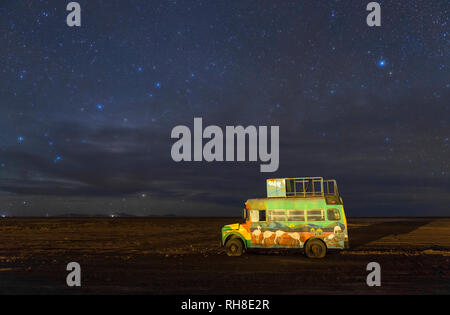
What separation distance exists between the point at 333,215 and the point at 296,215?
1690 mm

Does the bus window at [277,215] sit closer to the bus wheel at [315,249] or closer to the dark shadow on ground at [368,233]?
the bus wheel at [315,249]

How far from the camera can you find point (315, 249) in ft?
55.0

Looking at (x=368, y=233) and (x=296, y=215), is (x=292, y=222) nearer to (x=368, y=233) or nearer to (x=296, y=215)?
(x=296, y=215)

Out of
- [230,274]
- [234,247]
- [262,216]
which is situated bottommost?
[230,274]

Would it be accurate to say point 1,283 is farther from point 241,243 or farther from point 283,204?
point 283,204

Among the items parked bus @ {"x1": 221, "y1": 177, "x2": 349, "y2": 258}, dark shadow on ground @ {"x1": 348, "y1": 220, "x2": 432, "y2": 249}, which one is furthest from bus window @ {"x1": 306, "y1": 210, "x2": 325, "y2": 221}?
dark shadow on ground @ {"x1": 348, "y1": 220, "x2": 432, "y2": 249}

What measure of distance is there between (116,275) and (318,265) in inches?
312

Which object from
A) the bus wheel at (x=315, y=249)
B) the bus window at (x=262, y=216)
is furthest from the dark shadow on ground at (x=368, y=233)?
the bus window at (x=262, y=216)

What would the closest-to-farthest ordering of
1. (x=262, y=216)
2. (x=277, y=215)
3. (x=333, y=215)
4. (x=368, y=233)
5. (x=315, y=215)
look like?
(x=333, y=215)
(x=315, y=215)
(x=277, y=215)
(x=262, y=216)
(x=368, y=233)

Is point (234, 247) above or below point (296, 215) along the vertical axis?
below

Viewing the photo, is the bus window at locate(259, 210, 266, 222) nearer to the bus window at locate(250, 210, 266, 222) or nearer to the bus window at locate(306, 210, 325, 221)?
the bus window at locate(250, 210, 266, 222)

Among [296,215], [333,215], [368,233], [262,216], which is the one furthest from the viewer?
[368,233]

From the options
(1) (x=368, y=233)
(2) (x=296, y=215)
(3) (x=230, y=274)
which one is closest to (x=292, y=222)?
(2) (x=296, y=215)
